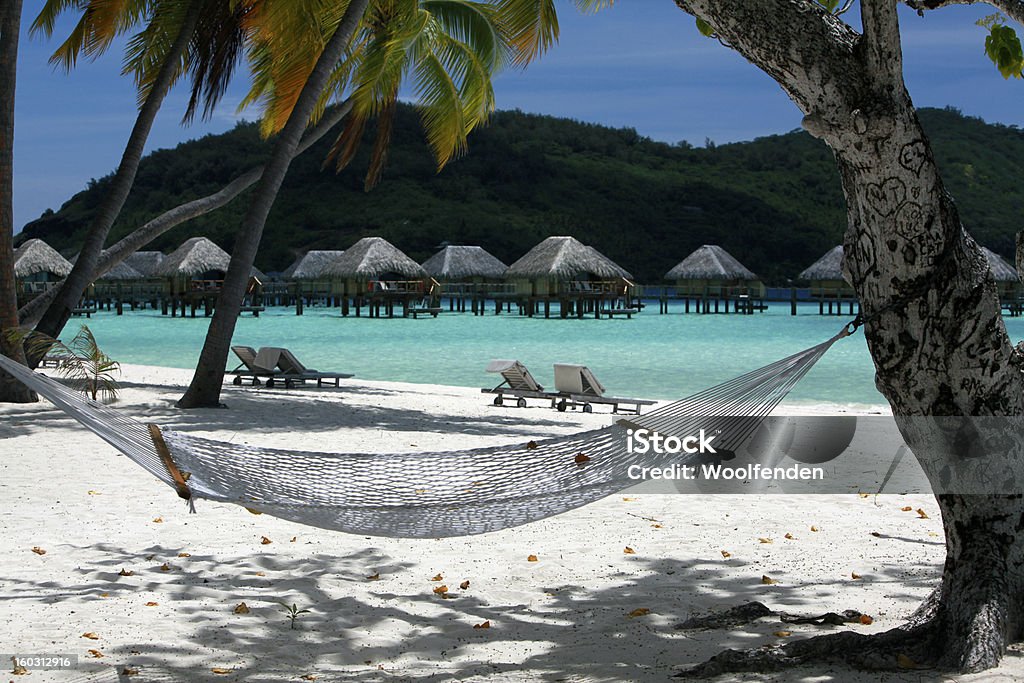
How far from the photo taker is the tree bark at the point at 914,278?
2.37m

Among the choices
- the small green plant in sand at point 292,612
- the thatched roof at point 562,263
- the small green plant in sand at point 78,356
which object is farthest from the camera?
the thatched roof at point 562,263

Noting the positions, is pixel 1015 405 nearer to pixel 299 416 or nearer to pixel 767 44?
pixel 767 44

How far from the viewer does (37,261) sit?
29.9 meters

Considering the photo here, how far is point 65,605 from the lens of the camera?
2.99 meters

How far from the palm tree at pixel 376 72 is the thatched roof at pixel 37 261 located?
832 inches

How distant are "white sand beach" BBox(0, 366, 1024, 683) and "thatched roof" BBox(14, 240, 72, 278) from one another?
2665 cm

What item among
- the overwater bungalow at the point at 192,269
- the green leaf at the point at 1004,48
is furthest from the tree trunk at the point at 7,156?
the overwater bungalow at the point at 192,269

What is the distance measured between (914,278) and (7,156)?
22.2ft

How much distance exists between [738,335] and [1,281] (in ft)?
67.9

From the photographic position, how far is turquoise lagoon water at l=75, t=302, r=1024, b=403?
14617 millimetres

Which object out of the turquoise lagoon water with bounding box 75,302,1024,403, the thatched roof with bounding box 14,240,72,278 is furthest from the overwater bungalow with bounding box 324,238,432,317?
the thatched roof with bounding box 14,240,72,278

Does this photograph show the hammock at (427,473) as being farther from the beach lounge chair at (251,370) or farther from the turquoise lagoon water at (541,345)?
the turquoise lagoon water at (541,345)

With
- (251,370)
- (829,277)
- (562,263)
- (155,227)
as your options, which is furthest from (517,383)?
(829,277)

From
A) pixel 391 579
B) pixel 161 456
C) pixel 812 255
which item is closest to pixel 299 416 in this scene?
pixel 391 579
